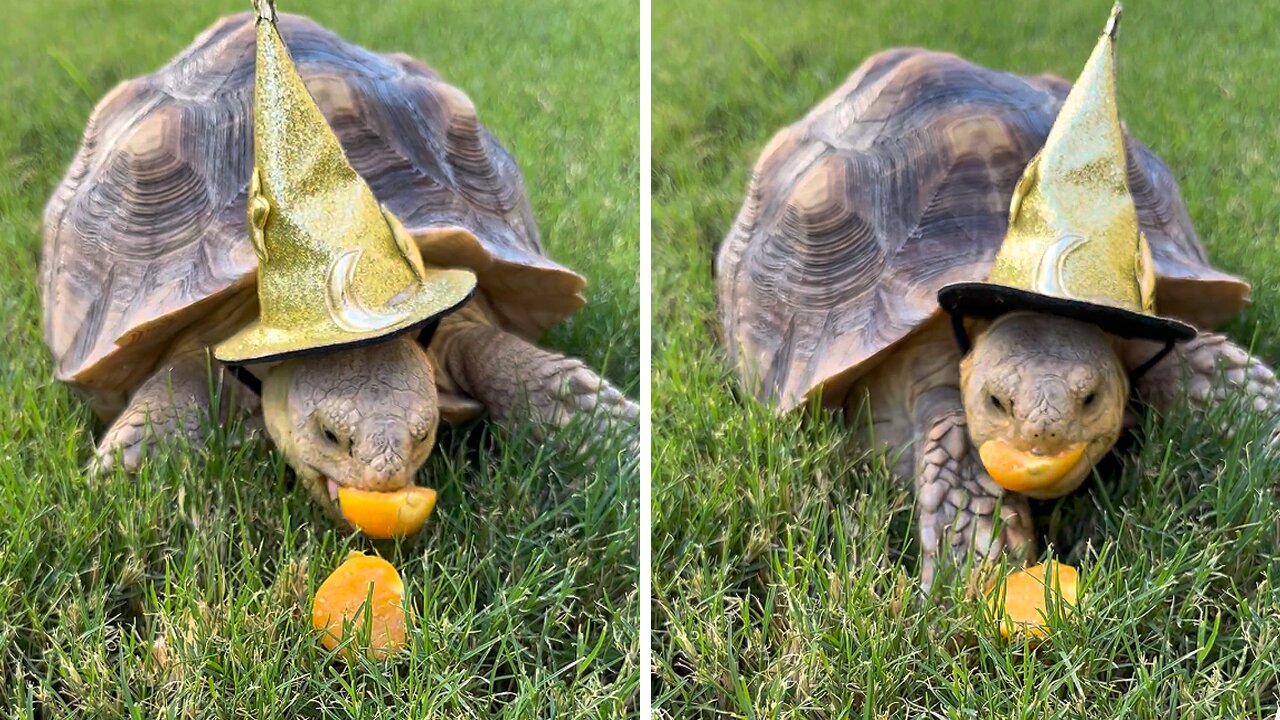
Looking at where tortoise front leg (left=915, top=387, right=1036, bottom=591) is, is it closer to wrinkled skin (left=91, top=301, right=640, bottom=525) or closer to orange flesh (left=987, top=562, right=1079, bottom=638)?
orange flesh (left=987, top=562, right=1079, bottom=638)

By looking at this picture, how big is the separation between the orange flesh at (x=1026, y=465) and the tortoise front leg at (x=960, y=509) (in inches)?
1.7

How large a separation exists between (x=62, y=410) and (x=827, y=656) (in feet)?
3.63

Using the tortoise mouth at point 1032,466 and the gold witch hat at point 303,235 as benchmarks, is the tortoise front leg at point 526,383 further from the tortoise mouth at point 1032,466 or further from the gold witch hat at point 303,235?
the tortoise mouth at point 1032,466

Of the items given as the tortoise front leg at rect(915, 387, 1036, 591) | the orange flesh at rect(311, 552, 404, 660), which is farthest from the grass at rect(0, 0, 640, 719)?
the tortoise front leg at rect(915, 387, 1036, 591)

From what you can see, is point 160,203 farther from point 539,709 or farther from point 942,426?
point 942,426

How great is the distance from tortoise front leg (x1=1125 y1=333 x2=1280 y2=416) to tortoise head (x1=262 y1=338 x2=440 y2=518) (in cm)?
88

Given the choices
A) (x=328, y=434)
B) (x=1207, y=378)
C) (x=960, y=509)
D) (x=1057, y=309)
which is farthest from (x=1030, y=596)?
(x=328, y=434)

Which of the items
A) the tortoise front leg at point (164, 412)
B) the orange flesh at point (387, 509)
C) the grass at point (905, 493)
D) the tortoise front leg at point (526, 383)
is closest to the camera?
the grass at point (905, 493)

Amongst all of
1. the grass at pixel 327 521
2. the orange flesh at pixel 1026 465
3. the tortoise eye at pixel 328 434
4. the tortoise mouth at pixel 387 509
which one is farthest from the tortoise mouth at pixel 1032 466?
the tortoise eye at pixel 328 434

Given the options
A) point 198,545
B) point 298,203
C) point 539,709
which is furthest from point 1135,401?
point 198,545

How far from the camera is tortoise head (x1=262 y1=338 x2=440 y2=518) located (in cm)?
119

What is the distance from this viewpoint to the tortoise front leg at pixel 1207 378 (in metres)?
1.34

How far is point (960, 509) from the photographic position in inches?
48.2

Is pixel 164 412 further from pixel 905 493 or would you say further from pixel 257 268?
pixel 905 493
